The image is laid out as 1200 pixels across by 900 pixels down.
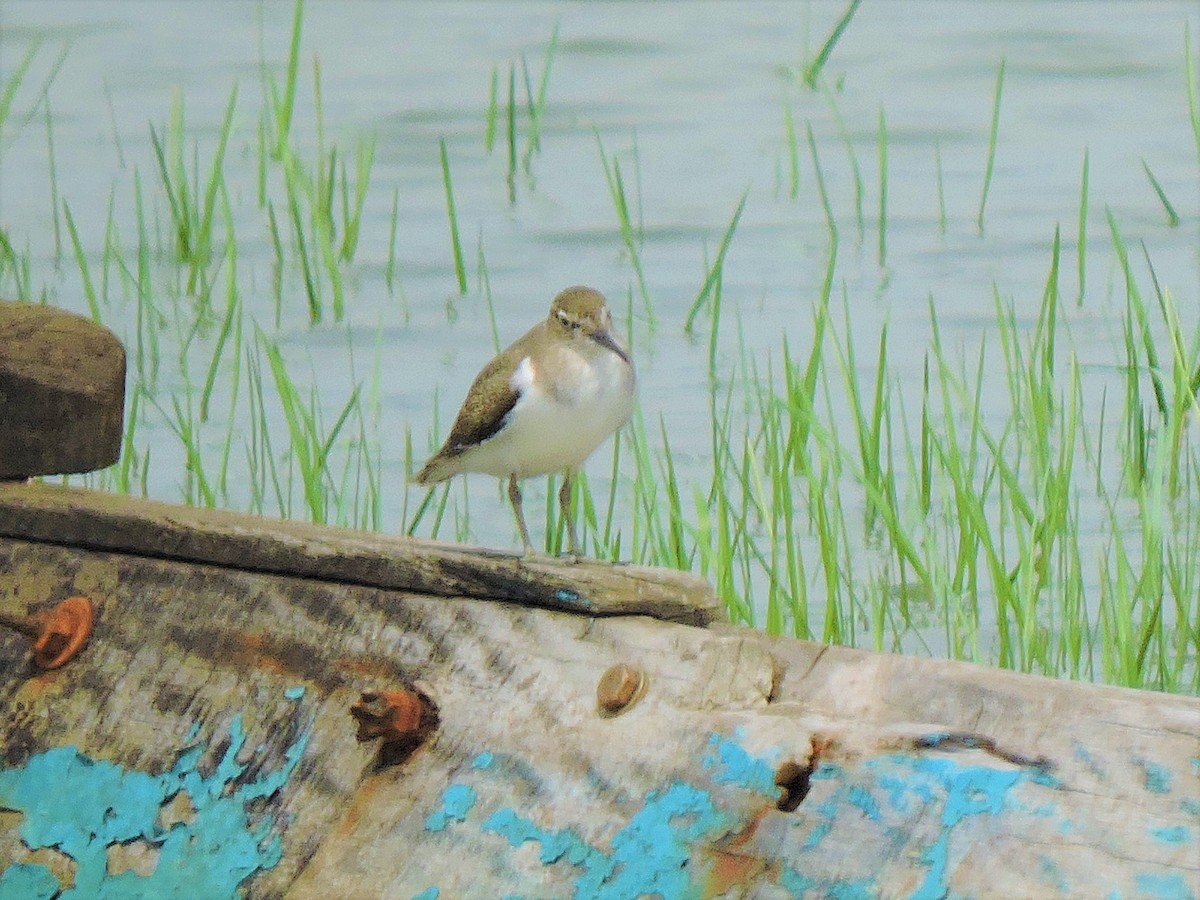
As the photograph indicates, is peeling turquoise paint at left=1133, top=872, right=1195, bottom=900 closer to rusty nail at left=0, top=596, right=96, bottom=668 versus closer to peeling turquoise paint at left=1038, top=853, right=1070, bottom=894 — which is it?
peeling turquoise paint at left=1038, top=853, right=1070, bottom=894

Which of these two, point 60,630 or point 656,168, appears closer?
point 60,630

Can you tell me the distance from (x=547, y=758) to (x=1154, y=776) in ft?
1.88

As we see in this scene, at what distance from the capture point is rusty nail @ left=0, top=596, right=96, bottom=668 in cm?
220

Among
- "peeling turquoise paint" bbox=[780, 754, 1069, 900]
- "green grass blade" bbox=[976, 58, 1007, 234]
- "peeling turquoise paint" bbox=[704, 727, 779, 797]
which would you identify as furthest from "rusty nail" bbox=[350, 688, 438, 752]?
"green grass blade" bbox=[976, 58, 1007, 234]

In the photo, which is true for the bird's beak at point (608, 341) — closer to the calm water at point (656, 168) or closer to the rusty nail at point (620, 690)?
the rusty nail at point (620, 690)

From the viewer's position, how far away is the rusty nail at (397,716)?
196 cm

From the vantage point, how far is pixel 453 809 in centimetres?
190

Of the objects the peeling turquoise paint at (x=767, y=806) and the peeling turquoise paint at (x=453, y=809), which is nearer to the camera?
the peeling turquoise paint at (x=767, y=806)

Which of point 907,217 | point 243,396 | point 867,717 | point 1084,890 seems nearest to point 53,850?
point 867,717

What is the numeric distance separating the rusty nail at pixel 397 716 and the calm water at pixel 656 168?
2712 mm

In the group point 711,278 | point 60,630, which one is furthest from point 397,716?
point 711,278

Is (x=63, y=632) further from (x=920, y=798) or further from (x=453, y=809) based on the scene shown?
(x=920, y=798)

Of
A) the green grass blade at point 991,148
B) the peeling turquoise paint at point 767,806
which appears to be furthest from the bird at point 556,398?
the green grass blade at point 991,148

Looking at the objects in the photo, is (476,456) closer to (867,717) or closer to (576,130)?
(867,717)
